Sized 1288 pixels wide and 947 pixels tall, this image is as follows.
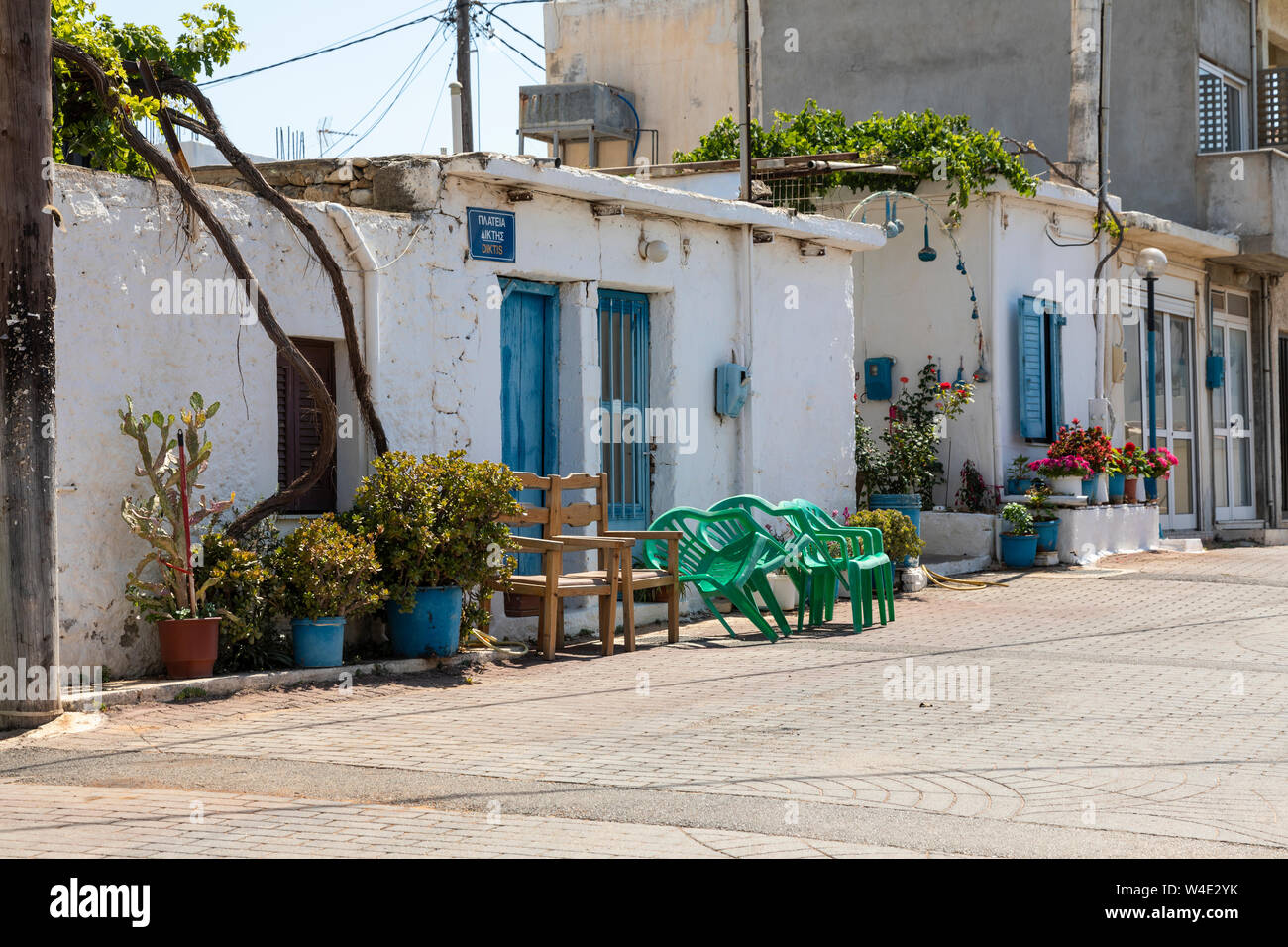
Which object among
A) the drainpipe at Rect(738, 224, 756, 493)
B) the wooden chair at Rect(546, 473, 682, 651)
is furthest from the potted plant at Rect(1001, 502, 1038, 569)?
the wooden chair at Rect(546, 473, 682, 651)

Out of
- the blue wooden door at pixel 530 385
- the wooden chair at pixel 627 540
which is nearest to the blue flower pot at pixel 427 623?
the wooden chair at pixel 627 540

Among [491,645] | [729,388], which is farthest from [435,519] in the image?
[729,388]

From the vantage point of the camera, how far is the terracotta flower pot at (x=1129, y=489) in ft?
59.8

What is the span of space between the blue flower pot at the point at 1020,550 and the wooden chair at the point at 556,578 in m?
6.87

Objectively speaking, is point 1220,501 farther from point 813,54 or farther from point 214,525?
point 214,525

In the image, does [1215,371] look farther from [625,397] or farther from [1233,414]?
[625,397]

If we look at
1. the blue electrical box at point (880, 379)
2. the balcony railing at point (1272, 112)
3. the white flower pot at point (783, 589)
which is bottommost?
the white flower pot at point (783, 589)

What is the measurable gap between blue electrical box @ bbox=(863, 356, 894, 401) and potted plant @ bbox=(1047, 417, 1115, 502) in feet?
6.36

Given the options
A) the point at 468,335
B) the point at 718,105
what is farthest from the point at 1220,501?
the point at 468,335

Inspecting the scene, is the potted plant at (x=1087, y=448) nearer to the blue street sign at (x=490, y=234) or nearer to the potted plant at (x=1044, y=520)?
the potted plant at (x=1044, y=520)

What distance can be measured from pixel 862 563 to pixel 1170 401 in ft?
35.5

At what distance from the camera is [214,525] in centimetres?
920

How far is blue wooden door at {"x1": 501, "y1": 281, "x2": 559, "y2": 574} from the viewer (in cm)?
1165

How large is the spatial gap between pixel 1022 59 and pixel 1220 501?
276 inches
